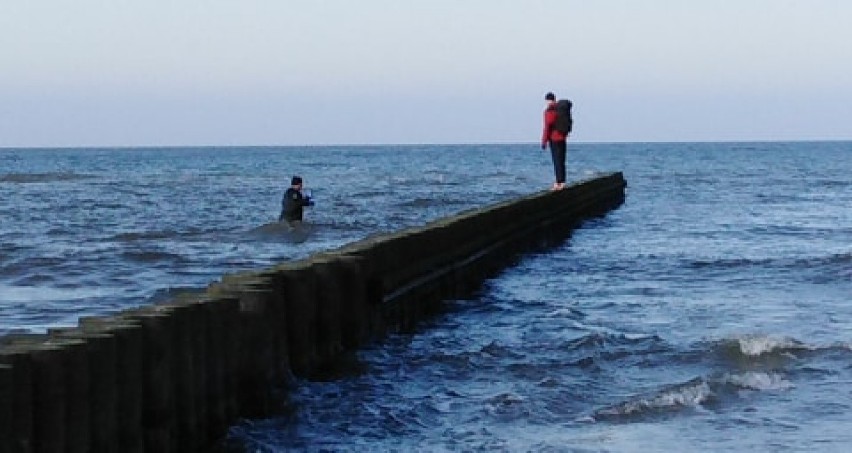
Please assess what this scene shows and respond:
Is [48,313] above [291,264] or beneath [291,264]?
beneath

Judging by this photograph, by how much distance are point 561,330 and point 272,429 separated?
16.0 feet

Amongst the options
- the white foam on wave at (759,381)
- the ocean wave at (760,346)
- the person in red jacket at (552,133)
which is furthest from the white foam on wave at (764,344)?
the person in red jacket at (552,133)

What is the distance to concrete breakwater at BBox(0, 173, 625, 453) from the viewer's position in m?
6.59

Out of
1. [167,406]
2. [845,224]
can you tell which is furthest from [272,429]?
[845,224]

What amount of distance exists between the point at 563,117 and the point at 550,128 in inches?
13.8

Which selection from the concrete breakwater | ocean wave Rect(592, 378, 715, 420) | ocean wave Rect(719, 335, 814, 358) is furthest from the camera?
ocean wave Rect(719, 335, 814, 358)

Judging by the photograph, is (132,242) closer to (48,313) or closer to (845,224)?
(48,313)

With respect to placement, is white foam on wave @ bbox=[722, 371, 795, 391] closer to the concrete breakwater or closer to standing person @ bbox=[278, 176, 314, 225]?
the concrete breakwater

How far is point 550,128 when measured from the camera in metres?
23.8

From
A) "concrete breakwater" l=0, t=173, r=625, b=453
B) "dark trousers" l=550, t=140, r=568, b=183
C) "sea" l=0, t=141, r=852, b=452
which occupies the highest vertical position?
"dark trousers" l=550, t=140, r=568, b=183

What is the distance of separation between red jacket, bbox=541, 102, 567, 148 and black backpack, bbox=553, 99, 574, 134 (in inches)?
2.4

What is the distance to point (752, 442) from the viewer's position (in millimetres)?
8539

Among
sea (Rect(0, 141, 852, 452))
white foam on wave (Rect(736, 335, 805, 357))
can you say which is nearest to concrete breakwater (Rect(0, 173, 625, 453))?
sea (Rect(0, 141, 852, 452))

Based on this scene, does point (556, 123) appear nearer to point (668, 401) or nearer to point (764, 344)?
point (764, 344)
